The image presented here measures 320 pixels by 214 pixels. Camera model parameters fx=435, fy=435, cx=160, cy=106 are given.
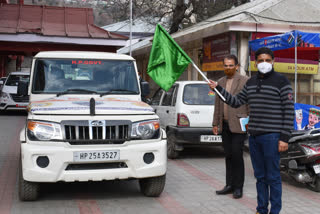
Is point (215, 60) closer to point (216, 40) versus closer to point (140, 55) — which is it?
point (216, 40)

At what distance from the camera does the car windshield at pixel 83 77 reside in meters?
6.73

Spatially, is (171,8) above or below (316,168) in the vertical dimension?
above

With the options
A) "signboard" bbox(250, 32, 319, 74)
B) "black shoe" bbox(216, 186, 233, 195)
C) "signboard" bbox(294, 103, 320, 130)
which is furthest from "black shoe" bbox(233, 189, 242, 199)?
"signboard" bbox(250, 32, 319, 74)

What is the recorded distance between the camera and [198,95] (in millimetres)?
9289

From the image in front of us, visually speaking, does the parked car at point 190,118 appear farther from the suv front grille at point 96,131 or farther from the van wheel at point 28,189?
the van wheel at point 28,189

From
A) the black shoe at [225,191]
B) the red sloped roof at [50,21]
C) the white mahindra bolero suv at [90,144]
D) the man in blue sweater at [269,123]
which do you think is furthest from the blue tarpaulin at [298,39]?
the red sloped roof at [50,21]

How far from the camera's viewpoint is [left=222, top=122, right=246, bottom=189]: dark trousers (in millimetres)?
6090

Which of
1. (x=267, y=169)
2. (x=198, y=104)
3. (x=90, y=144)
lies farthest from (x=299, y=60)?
(x=90, y=144)

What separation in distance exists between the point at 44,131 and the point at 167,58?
1975 mm

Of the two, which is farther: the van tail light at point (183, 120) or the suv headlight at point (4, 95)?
the suv headlight at point (4, 95)

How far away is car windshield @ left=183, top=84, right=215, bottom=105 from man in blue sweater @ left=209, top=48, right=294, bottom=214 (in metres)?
4.29

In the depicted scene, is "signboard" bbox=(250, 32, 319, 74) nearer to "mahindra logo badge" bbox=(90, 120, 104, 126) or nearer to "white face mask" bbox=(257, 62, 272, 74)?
"white face mask" bbox=(257, 62, 272, 74)

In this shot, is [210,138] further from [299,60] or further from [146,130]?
[299,60]

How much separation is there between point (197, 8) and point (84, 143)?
24.1 m
